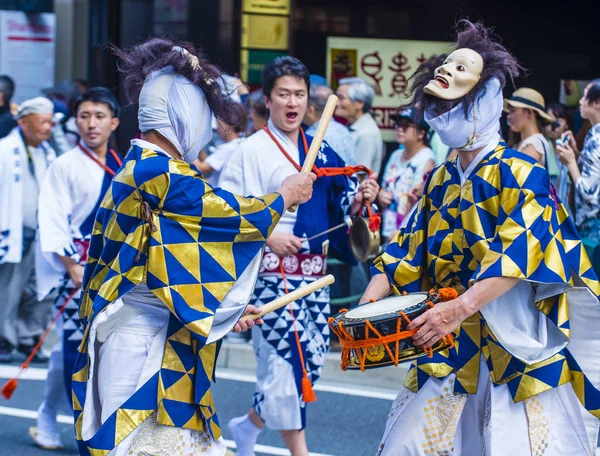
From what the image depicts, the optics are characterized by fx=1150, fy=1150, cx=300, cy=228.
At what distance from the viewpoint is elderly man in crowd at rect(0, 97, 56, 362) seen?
327 inches

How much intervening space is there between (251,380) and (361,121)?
2.16 m

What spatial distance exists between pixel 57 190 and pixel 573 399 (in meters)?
Answer: 3.12

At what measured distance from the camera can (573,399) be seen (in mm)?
4031

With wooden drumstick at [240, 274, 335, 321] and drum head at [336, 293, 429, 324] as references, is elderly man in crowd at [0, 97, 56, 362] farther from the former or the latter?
drum head at [336, 293, 429, 324]

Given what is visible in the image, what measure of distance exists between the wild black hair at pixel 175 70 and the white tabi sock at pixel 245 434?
1880mm

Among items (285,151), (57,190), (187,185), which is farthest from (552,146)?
(187,185)

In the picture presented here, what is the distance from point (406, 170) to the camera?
26.6ft

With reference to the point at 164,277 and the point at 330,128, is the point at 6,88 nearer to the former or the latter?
the point at 330,128

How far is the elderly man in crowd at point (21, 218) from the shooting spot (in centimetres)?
830

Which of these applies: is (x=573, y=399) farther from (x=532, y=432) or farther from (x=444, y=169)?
(x=444, y=169)

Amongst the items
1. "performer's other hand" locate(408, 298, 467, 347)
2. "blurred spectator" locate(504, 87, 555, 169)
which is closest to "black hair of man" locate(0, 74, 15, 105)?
"blurred spectator" locate(504, 87, 555, 169)

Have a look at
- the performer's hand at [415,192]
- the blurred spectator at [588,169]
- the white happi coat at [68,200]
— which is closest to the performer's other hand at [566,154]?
the blurred spectator at [588,169]

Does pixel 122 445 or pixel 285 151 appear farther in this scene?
pixel 285 151

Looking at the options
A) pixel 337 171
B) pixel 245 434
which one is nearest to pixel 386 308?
pixel 337 171
